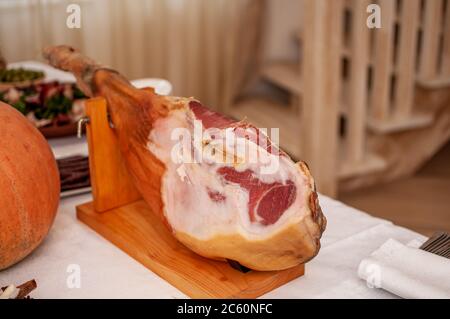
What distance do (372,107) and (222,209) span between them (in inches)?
84.0

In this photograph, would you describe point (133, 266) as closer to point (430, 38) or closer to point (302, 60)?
point (302, 60)

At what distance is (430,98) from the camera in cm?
288

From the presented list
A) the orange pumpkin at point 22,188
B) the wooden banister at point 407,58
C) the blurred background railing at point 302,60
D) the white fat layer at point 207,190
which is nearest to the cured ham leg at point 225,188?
the white fat layer at point 207,190

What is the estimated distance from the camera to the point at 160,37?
319cm

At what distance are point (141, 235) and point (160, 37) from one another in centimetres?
236

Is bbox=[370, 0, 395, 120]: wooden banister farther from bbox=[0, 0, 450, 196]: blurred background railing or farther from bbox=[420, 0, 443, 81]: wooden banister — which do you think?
bbox=[420, 0, 443, 81]: wooden banister

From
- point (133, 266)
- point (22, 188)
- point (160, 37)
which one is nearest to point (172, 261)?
point (133, 266)

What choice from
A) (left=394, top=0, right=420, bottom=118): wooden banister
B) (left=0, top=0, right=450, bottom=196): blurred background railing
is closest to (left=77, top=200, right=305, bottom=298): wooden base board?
(left=0, top=0, right=450, bottom=196): blurred background railing

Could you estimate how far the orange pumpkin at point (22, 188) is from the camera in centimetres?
85

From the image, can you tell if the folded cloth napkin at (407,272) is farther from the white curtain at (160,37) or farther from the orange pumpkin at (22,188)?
the white curtain at (160,37)

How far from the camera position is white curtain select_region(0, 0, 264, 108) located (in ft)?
9.36

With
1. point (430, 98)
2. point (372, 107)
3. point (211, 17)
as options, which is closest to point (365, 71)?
point (372, 107)

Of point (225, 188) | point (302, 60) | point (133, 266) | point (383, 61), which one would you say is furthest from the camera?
point (302, 60)
